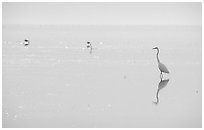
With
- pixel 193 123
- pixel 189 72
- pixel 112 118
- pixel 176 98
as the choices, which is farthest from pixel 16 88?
pixel 189 72

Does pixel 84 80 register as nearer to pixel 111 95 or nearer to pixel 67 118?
pixel 111 95

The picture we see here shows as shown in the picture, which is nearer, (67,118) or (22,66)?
(67,118)

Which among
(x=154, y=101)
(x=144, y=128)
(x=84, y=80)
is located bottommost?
(x=144, y=128)

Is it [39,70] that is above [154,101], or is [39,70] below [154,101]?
above

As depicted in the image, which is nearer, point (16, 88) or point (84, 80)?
point (16, 88)

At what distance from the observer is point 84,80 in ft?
26.7

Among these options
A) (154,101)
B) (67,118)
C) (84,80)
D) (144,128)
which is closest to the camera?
(144,128)

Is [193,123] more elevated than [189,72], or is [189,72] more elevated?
[189,72]

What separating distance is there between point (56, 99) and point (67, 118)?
1.11 m

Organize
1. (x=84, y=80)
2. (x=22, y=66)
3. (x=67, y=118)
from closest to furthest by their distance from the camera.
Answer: (x=67, y=118)
(x=84, y=80)
(x=22, y=66)

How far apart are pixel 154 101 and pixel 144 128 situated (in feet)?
4.81

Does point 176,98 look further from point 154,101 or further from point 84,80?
point 84,80

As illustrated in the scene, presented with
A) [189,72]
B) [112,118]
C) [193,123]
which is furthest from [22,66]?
[193,123]

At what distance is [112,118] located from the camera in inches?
220
